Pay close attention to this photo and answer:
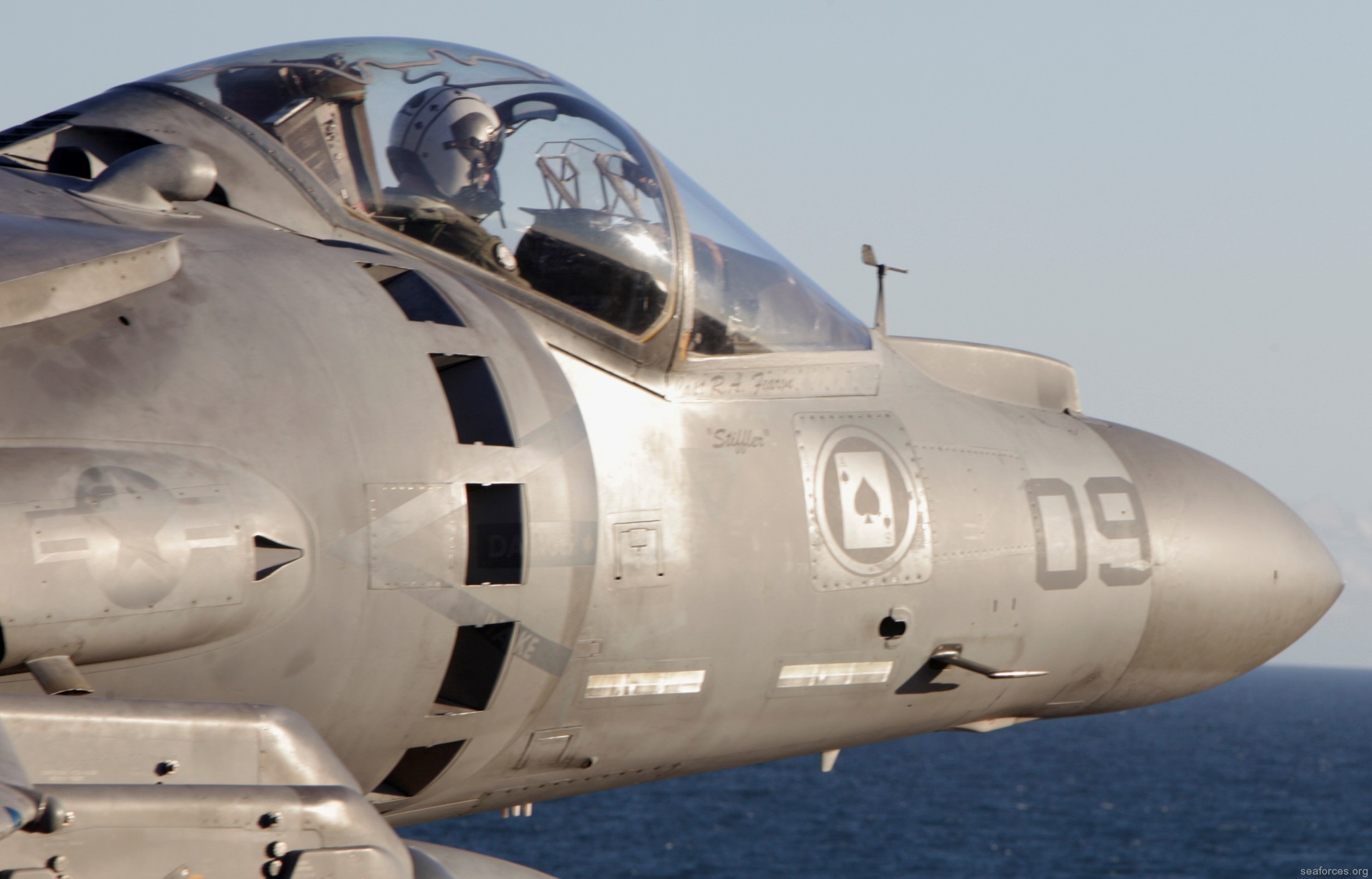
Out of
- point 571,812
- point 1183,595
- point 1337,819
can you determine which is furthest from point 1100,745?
point 1183,595

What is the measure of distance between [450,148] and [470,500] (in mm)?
1765

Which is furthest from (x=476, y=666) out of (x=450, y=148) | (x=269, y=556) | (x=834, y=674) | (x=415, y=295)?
(x=450, y=148)

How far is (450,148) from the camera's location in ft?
20.2

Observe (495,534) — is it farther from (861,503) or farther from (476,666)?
(861,503)

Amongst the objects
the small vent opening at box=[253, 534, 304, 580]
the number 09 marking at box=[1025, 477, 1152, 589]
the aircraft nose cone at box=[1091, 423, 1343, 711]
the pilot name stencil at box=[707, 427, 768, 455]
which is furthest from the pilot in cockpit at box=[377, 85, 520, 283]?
the aircraft nose cone at box=[1091, 423, 1343, 711]

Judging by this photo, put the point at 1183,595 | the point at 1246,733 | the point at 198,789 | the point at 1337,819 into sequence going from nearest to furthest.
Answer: the point at 198,789, the point at 1183,595, the point at 1337,819, the point at 1246,733

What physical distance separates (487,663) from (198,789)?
180 cm

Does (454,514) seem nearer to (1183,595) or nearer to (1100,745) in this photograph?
(1183,595)

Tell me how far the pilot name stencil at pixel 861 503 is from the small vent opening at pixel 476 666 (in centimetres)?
163

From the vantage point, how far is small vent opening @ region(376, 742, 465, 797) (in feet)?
18.5

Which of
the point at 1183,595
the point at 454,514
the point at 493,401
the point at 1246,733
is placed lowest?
the point at 1246,733

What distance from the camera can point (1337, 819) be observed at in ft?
339

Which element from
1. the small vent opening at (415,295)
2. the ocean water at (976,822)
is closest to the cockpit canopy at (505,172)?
the small vent opening at (415,295)

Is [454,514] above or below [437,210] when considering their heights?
below
